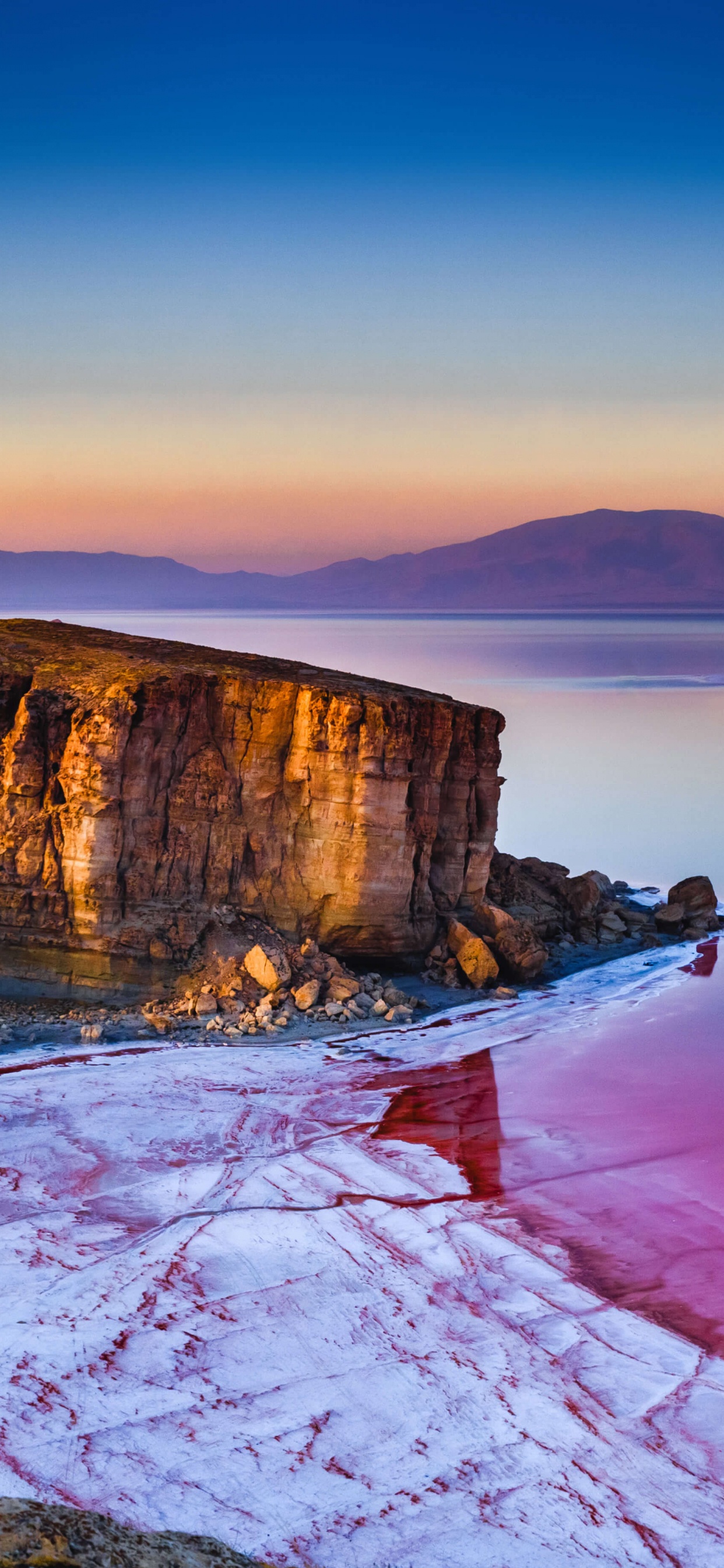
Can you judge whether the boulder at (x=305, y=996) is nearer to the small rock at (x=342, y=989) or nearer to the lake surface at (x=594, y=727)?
the small rock at (x=342, y=989)

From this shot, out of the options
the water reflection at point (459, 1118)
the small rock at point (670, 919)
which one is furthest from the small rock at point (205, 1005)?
the small rock at point (670, 919)

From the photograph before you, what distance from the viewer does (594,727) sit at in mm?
60062

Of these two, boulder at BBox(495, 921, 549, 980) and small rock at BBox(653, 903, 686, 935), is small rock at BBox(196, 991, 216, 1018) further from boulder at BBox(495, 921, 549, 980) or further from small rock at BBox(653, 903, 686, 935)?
small rock at BBox(653, 903, 686, 935)

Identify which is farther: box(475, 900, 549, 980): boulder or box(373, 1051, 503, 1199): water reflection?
box(475, 900, 549, 980): boulder

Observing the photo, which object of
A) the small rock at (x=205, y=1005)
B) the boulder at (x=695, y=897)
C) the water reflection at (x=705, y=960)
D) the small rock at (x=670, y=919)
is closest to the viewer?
the small rock at (x=205, y=1005)

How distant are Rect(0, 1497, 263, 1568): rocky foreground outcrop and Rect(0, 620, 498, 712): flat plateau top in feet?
47.9

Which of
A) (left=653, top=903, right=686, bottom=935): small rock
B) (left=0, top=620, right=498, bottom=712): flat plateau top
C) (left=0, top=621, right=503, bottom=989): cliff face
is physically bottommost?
(left=653, top=903, right=686, bottom=935): small rock

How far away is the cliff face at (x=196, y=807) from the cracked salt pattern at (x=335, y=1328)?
10.0 feet

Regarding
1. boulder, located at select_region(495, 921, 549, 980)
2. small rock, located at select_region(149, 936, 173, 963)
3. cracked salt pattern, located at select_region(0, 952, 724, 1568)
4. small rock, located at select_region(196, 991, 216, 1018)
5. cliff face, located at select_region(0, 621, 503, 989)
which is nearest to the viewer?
cracked salt pattern, located at select_region(0, 952, 724, 1568)

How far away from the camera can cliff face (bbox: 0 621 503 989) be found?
2100cm

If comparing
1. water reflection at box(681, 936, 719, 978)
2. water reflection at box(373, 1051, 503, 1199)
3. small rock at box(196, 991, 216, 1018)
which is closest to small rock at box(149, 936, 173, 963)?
small rock at box(196, 991, 216, 1018)

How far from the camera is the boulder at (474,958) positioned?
23.1 metres

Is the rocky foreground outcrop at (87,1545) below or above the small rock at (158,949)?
below

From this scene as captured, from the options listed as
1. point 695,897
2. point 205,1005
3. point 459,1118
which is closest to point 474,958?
point 205,1005
